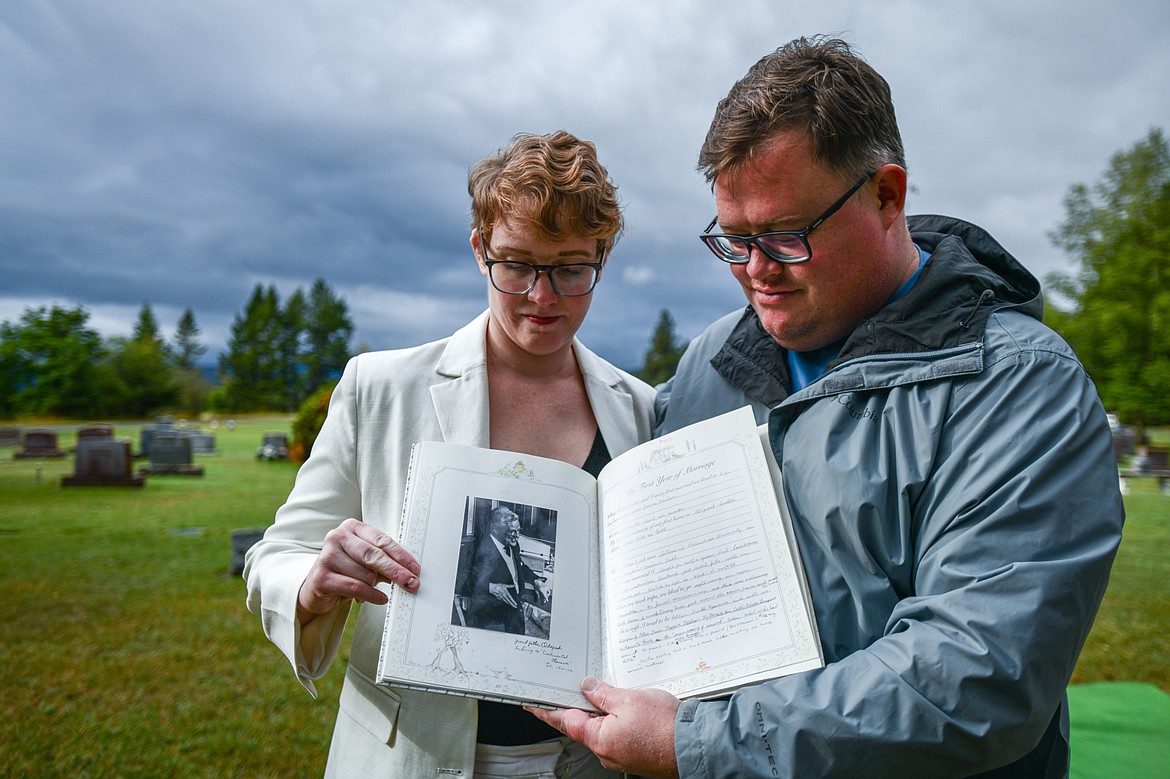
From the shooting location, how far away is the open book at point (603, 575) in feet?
5.39

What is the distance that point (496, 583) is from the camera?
1784 millimetres

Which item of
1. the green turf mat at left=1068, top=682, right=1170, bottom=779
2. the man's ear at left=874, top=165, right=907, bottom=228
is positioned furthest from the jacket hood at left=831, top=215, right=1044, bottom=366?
the green turf mat at left=1068, top=682, right=1170, bottom=779

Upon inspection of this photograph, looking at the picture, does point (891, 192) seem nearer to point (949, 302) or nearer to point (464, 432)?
point (949, 302)

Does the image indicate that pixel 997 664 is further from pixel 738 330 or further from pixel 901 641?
pixel 738 330

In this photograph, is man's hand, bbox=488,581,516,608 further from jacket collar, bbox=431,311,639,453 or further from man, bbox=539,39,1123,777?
jacket collar, bbox=431,311,639,453

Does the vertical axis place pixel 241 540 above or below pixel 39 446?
below

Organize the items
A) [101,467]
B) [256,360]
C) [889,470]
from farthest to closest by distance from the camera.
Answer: [256,360]
[101,467]
[889,470]

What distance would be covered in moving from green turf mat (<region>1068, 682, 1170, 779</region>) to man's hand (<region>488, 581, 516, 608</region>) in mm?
3607

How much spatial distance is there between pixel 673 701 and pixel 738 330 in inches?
45.3

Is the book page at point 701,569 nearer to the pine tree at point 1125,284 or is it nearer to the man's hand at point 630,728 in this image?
the man's hand at point 630,728

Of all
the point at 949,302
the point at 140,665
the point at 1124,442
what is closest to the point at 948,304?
the point at 949,302

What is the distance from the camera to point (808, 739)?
55.6 inches

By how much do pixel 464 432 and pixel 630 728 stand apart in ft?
3.23

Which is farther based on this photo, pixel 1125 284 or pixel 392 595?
pixel 1125 284
